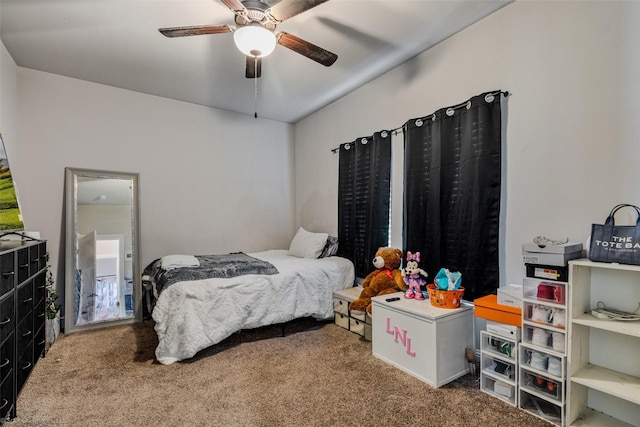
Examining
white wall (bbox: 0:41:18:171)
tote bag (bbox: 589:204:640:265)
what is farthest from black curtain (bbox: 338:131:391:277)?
white wall (bbox: 0:41:18:171)

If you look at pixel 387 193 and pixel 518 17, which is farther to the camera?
pixel 387 193

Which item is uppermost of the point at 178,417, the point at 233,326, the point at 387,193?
the point at 387,193

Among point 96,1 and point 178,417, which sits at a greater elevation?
point 96,1

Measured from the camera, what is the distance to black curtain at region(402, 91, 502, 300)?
7.25 ft

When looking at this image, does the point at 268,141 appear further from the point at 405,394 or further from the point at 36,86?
the point at 405,394

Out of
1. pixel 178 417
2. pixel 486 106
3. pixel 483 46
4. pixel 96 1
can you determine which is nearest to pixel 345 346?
pixel 178 417

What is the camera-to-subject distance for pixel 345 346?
105 inches

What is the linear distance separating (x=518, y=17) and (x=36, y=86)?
419cm

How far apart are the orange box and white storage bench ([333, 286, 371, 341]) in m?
1.00

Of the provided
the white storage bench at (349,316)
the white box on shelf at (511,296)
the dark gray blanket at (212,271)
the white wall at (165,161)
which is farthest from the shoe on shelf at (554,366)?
the white wall at (165,161)

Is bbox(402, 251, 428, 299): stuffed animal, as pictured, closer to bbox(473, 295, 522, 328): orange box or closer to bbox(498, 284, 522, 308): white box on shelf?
bbox(473, 295, 522, 328): orange box

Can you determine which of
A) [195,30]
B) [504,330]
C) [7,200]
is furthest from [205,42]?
[504,330]

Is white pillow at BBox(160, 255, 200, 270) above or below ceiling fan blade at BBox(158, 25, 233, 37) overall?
below

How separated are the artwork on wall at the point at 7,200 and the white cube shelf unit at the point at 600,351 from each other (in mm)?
3672
